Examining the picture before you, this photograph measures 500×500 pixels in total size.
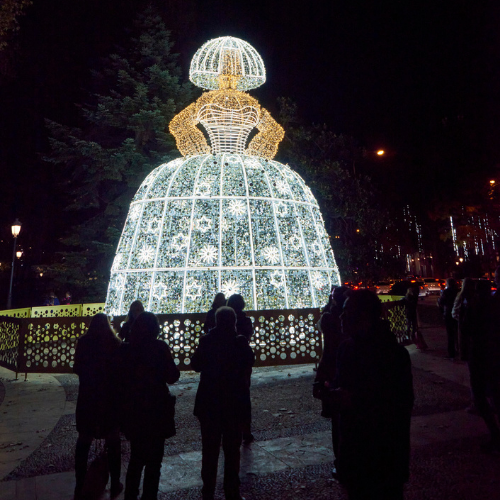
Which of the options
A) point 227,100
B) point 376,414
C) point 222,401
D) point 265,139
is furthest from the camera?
point 265,139

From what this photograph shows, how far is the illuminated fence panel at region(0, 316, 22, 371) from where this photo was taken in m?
8.04

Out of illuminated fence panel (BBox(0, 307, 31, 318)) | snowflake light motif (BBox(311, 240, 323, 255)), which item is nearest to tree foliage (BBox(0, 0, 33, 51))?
illuminated fence panel (BBox(0, 307, 31, 318))

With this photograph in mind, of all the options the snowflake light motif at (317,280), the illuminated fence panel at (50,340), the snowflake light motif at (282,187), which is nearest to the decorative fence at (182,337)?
the illuminated fence panel at (50,340)

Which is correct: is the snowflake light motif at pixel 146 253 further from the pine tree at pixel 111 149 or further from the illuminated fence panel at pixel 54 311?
the pine tree at pixel 111 149

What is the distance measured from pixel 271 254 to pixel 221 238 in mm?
1218

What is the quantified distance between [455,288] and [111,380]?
Answer: 8.22m

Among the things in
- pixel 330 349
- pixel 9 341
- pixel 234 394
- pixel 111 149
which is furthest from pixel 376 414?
pixel 111 149

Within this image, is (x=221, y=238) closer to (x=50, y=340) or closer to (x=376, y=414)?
(x=50, y=340)

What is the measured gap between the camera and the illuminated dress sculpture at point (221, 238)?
8.62 m

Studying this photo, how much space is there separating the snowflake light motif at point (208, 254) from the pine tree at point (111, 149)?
10656 millimetres

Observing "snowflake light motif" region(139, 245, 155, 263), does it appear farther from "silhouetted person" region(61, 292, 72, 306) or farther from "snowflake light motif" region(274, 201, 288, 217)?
"silhouetted person" region(61, 292, 72, 306)

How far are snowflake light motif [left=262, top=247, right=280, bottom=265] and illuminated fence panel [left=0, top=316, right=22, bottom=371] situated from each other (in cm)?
542

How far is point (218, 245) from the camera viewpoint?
28.5 feet

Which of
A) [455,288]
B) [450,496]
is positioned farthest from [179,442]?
[455,288]
